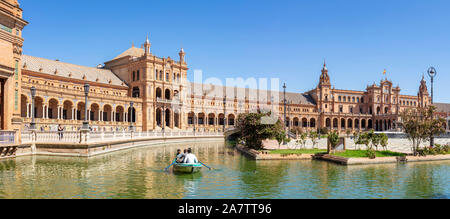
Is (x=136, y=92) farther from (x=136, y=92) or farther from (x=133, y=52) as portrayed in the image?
(x=133, y=52)

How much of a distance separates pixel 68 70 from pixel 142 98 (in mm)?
13989

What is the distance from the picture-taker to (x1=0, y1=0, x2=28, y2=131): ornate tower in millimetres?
20484

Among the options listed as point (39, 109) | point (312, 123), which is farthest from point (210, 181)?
point (312, 123)

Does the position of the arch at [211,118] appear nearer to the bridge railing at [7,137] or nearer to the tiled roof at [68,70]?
the tiled roof at [68,70]

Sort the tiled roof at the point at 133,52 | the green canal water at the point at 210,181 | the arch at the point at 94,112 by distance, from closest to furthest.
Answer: the green canal water at the point at 210,181 → the arch at the point at 94,112 → the tiled roof at the point at 133,52

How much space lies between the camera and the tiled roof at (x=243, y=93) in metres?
83.5

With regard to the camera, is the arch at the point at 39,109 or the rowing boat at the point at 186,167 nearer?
the rowing boat at the point at 186,167

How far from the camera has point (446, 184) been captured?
16078mm

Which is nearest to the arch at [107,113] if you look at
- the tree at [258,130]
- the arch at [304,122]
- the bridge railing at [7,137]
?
the tree at [258,130]

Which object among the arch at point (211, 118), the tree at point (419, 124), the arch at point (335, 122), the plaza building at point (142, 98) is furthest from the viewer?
the arch at point (335, 122)

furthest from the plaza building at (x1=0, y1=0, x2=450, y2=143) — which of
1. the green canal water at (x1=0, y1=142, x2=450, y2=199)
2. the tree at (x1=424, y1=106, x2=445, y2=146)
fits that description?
the tree at (x1=424, y1=106, x2=445, y2=146)

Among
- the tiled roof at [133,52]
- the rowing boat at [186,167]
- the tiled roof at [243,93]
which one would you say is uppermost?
the tiled roof at [133,52]

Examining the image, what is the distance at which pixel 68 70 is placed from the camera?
59875 millimetres
